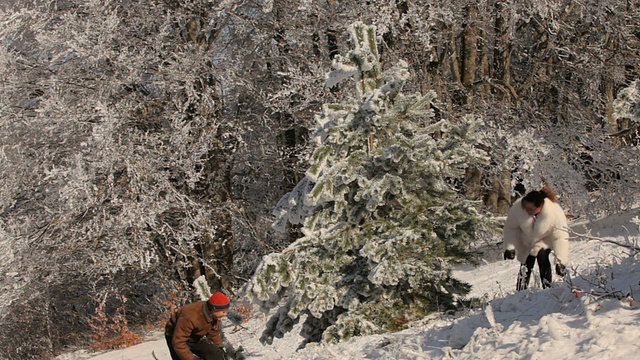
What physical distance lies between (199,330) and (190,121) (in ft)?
23.1

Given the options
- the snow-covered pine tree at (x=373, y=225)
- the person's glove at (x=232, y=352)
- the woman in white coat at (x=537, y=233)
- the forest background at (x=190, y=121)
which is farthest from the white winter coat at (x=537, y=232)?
the forest background at (x=190, y=121)

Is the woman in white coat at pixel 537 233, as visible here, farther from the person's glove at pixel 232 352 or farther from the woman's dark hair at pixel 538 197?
the person's glove at pixel 232 352

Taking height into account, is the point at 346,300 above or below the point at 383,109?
below

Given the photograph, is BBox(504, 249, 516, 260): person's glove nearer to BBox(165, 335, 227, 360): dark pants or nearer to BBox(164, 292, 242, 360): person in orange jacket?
BBox(164, 292, 242, 360): person in orange jacket

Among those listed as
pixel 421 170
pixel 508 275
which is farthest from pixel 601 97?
pixel 421 170

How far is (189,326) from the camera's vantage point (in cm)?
595

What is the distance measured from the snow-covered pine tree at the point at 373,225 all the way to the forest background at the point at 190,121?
11.3ft

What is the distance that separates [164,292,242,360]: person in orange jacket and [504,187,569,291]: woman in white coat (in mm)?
2924

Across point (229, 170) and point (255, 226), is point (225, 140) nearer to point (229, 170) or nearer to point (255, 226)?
point (229, 170)

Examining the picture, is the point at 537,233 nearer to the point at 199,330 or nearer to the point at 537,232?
the point at 537,232

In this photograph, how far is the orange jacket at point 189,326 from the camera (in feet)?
19.4

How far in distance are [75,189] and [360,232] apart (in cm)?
564

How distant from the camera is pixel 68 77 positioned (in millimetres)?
12164

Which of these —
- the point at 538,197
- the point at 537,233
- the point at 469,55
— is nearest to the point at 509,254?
the point at 537,233
